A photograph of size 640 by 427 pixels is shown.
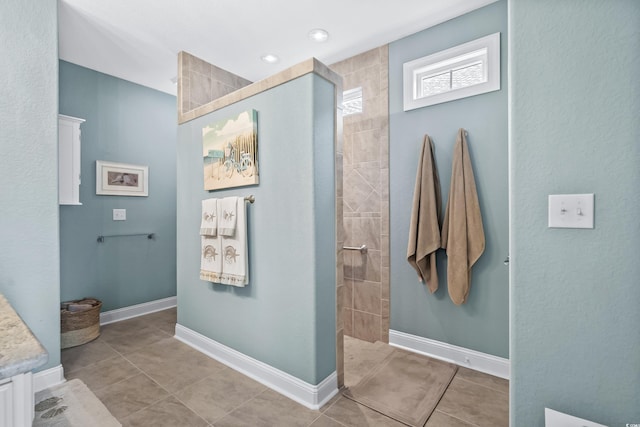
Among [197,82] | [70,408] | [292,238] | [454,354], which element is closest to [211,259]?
[292,238]

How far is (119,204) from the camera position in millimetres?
3371

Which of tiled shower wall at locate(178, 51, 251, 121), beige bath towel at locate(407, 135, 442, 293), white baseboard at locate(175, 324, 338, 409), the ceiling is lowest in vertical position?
white baseboard at locate(175, 324, 338, 409)

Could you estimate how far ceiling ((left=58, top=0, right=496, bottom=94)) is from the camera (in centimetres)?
224

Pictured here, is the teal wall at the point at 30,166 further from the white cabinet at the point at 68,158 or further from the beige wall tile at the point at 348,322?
the beige wall tile at the point at 348,322

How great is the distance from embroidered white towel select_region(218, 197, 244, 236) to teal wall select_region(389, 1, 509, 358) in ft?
4.41

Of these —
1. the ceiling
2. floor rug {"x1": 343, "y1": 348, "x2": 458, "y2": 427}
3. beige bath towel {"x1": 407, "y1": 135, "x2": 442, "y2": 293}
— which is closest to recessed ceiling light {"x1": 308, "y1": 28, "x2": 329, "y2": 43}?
the ceiling

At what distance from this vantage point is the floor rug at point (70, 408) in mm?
1678

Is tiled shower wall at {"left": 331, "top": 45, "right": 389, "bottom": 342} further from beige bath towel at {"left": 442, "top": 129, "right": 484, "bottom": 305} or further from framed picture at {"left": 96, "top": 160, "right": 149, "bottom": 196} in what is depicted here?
framed picture at {"left": 96, "top": 160, "right": 149, "bottom": 196}

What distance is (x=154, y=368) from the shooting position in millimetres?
2281

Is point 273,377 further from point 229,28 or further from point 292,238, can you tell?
point 229,28

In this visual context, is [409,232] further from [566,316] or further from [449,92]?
[566,316]

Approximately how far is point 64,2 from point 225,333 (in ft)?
9.00

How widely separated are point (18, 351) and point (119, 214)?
9.73ft

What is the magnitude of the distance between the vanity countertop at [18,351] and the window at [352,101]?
265 centimetres
